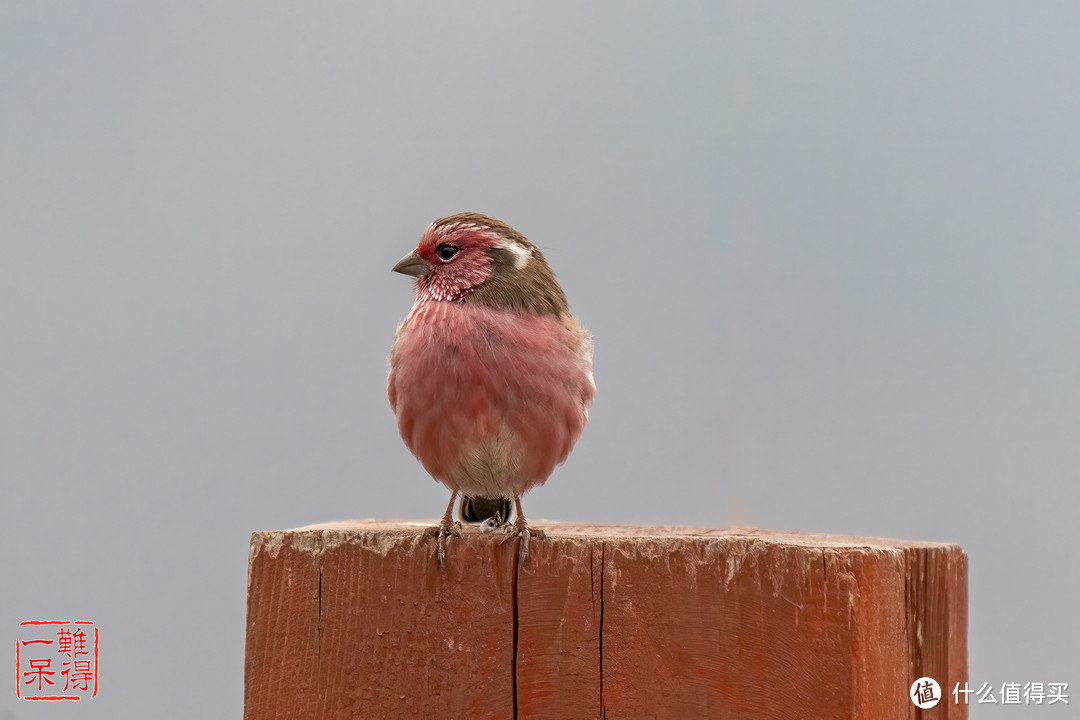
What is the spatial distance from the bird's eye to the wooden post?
1173 mm

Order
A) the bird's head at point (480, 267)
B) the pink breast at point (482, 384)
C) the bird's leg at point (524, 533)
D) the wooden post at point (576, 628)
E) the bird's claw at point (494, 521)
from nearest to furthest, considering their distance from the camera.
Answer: the wooden post at point (576, 628)
the bird's leg at point (524, 533)
the pink breast at point (482, 384)
the bird's head at point (480, 267)
the bird's claw at point (494, 521)

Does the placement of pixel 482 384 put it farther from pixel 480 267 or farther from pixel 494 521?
pixel 494 521

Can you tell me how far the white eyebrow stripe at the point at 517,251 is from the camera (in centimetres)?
368

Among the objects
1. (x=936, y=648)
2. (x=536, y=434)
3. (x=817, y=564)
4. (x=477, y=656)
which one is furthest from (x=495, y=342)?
(x=936, y=648)

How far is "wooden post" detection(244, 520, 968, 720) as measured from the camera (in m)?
2.64

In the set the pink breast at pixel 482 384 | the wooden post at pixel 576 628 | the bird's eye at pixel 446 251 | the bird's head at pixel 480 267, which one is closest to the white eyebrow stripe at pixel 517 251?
the bird's head at pixel 480 267

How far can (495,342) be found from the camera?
11.2 feet

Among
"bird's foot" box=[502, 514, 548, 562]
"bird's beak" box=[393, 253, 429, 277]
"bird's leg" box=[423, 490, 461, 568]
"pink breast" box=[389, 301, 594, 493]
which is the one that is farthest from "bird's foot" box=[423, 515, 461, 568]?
"bird's beak" box=[393, 253, 429, 277]

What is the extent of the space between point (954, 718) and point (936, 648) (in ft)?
0.87

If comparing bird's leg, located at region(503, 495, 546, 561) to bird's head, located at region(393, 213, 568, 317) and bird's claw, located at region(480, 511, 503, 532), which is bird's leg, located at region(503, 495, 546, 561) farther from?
bird's head, located at region(393, 213, 568, 317)

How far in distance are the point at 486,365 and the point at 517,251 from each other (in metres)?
0.55

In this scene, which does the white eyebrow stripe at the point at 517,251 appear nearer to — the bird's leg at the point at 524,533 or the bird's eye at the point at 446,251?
the bird's eye at the point at 446,251

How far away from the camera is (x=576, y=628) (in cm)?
272

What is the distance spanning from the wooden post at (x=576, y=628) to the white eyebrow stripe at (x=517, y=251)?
1152mm
